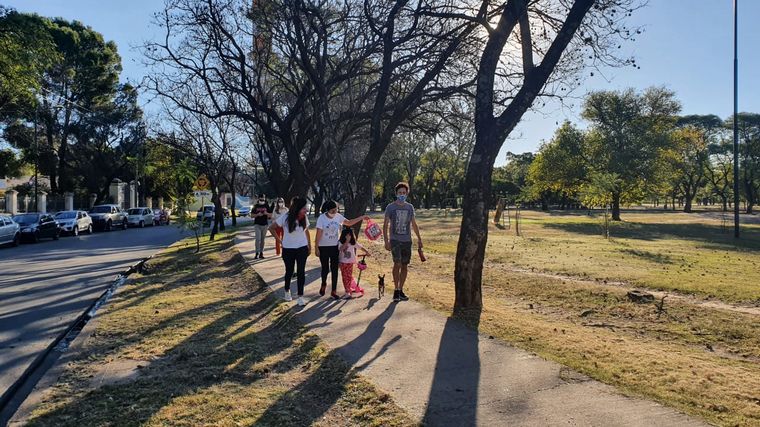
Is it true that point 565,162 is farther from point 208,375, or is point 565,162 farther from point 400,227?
point 208,375

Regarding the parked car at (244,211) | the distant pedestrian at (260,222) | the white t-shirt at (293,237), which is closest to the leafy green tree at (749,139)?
the parked car at (244,211)

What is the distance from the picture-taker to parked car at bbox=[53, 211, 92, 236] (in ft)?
93.1

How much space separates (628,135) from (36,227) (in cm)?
3757

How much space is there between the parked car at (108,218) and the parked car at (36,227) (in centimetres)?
729

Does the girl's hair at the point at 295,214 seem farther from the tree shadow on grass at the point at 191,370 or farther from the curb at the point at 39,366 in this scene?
the curb at the point at 39,366

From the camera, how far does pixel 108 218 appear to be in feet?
111

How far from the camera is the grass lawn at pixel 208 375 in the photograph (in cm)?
416

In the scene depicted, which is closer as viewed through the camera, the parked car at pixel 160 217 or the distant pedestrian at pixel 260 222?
the distant pedestrian at pixel 260 222

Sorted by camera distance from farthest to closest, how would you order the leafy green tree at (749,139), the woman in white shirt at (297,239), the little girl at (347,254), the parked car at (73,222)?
1. the leafy green tree at (749,139)
2. the parked car at (73,222)
3. the little girl at (347,254)
4. the woman in white shirt at (297,239)

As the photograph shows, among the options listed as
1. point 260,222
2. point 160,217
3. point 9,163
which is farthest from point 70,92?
point 260,222

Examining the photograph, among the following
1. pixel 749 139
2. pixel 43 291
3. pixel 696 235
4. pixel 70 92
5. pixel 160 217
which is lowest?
pixel 696 235

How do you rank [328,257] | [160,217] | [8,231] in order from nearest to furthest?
[328,257] → [8,231] → [160,217]

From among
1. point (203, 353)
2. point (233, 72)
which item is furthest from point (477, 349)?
point (233, 72)

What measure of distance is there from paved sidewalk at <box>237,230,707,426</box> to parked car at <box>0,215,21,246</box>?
1864cm
